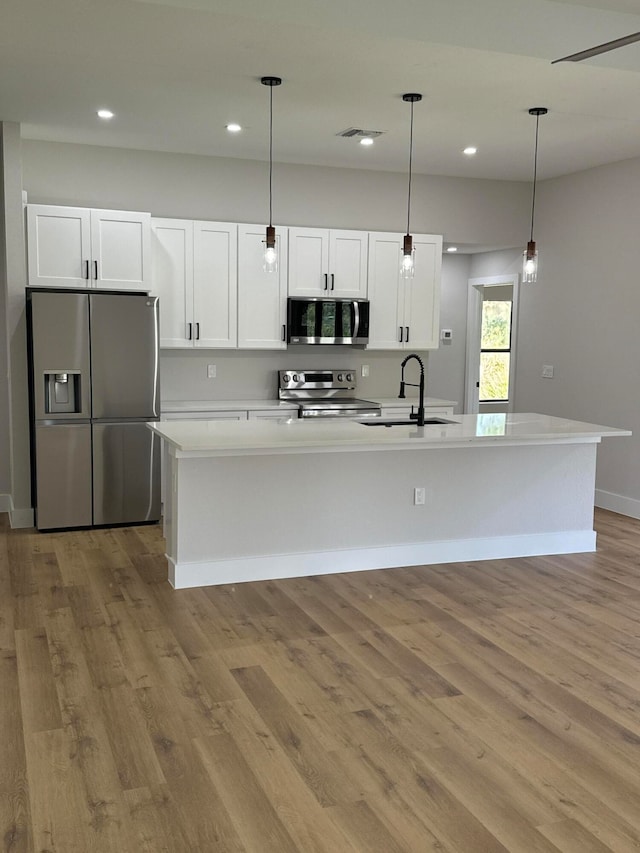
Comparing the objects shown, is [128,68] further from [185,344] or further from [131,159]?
[185,344]

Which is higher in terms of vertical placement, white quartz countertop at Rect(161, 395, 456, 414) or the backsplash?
the backsplash

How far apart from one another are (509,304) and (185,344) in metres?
4.18

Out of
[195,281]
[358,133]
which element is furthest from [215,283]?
[358,133]

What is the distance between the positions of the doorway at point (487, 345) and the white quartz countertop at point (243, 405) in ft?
5.35

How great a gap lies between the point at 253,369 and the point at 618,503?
328 cm

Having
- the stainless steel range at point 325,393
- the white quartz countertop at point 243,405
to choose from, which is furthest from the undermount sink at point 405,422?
the white quartz countertop at point 243,405

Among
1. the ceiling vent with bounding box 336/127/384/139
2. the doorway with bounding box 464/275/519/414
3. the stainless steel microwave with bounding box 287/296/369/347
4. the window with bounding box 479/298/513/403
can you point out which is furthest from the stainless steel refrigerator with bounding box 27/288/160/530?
the window with bounding box 479/298/513/403

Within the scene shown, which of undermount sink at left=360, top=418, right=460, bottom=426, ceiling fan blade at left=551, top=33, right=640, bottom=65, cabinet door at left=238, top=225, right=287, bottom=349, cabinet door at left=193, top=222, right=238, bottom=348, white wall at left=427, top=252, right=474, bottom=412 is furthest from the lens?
white wall at left=427, top=252, right=474, bottom=412

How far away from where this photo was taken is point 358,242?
6910mm

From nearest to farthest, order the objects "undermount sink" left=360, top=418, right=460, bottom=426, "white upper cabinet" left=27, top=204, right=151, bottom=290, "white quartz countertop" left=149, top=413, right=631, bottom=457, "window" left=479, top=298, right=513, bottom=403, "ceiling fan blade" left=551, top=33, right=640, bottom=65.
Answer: "ceiling fan blade" left=551, top=33, right=640, bottom=65, "white quartz countertop" left=149, top=413, right=631, bottom=457, "undermount sink" left=360, top=418, right=460, bottom=426, "white upper cabinet" left=27, top=204, right=151, bottom=290, "window" left=479, top=298, right=513, bottom=403

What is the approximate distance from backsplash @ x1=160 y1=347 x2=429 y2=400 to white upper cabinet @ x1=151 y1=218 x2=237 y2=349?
0.32 meters

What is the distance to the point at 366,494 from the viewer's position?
495cm

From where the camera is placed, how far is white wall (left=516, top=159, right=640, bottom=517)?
21.3 ft

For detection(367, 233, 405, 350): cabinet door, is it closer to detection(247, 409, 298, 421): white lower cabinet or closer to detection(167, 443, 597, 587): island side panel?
detection(247, 409, 298, 421): white lower cabinet
